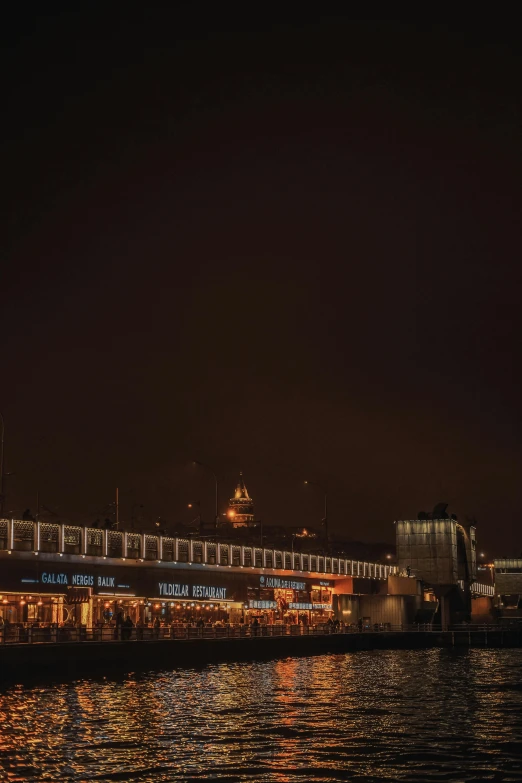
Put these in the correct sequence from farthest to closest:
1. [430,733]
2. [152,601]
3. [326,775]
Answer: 1. [152,601]
2. [430,733]
3. [326,775]

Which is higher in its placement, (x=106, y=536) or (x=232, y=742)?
(x=106, y=536)

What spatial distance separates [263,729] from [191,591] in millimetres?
70791

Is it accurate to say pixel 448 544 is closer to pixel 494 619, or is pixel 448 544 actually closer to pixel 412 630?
pixel 494 619

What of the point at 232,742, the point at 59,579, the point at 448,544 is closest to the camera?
the point at 232,742

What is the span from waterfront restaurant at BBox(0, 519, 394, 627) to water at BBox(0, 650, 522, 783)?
2104 cm

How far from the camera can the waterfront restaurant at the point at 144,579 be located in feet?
281

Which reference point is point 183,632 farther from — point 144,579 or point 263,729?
point 263,729

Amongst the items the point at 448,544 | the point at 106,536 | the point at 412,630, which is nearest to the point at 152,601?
the point at 106,536

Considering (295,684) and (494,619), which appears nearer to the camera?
(295,684)

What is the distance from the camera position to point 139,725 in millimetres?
42031

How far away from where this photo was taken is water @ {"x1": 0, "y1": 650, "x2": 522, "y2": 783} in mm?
32406

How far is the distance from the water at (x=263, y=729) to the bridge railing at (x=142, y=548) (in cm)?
2039

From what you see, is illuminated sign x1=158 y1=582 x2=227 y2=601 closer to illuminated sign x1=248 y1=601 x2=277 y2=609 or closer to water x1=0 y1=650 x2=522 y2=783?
illuminated sign x1=248 y1=601 x2=277 y2=609

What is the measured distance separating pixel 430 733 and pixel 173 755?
34.0 feet
